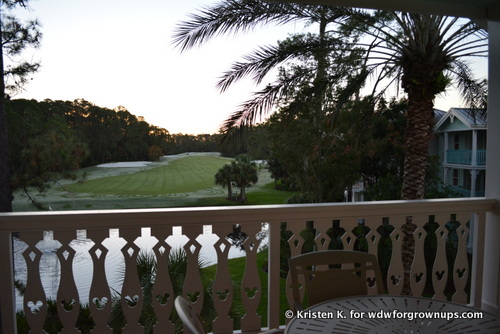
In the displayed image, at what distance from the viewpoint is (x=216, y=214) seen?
2.43 m

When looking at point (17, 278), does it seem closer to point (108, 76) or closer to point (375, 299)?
point (108, 76)

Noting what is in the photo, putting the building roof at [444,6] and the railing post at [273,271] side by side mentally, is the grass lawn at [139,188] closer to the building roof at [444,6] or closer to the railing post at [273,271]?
the railing post at [273,271]

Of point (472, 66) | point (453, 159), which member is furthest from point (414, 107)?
point (453, 159)

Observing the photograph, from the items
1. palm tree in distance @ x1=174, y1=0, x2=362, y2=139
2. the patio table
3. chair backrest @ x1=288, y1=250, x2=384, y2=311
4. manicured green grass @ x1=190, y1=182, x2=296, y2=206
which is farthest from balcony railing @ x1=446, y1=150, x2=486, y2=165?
the patio table

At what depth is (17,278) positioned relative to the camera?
3.61 metres

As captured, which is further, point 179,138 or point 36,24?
point 179,138

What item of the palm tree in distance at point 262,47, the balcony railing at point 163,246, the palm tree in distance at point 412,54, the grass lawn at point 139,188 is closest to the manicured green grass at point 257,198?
the grass lawn at point 139,188

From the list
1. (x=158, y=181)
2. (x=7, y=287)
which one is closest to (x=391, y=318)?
(x=7, y=287)

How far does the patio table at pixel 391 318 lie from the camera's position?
1.47m

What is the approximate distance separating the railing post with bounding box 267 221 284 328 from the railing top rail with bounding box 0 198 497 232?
0.09m

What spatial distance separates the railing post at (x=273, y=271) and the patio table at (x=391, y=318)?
2.86 ft

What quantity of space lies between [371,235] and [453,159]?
5.63 m

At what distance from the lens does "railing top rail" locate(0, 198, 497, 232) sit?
2.22 metres

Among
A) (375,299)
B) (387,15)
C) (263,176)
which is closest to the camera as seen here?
(375,299)
